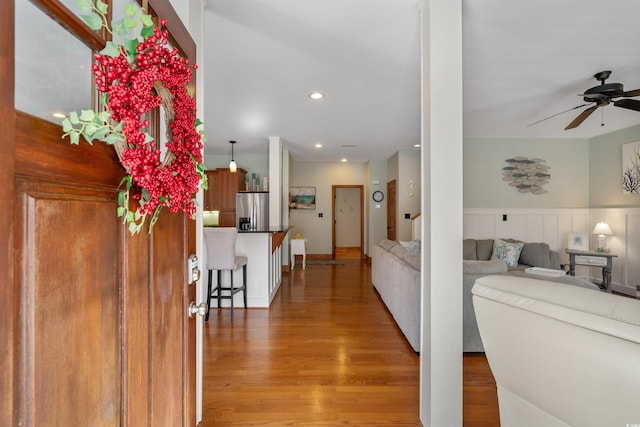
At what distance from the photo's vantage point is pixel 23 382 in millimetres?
544

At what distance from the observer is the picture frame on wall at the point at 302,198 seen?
26.8 ft

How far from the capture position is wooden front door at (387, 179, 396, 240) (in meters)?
7.02

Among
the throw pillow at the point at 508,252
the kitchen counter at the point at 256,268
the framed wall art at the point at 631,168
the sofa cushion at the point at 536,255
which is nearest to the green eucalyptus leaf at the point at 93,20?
the kitchen counter at the point at 256,268

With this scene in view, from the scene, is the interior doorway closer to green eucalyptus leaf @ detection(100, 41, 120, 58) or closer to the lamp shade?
the lamp shade

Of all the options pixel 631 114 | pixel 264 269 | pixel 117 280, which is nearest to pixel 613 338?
pixel 117 280

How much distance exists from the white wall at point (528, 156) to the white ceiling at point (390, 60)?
74 centimetres

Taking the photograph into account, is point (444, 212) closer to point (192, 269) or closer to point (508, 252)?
point (192, 269)

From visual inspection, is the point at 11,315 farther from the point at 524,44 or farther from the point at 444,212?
the point at 524,44

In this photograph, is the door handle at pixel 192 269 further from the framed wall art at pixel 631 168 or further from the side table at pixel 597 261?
the framed wall art at pixel 631 168

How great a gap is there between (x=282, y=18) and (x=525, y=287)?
213 cm

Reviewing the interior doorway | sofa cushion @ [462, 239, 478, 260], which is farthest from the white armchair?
the interior doorway

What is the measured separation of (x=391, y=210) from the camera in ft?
23.9

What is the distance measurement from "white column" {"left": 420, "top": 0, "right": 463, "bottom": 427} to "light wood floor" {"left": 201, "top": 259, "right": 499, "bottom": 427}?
37cm

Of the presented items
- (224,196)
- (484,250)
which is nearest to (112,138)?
(484,250)
